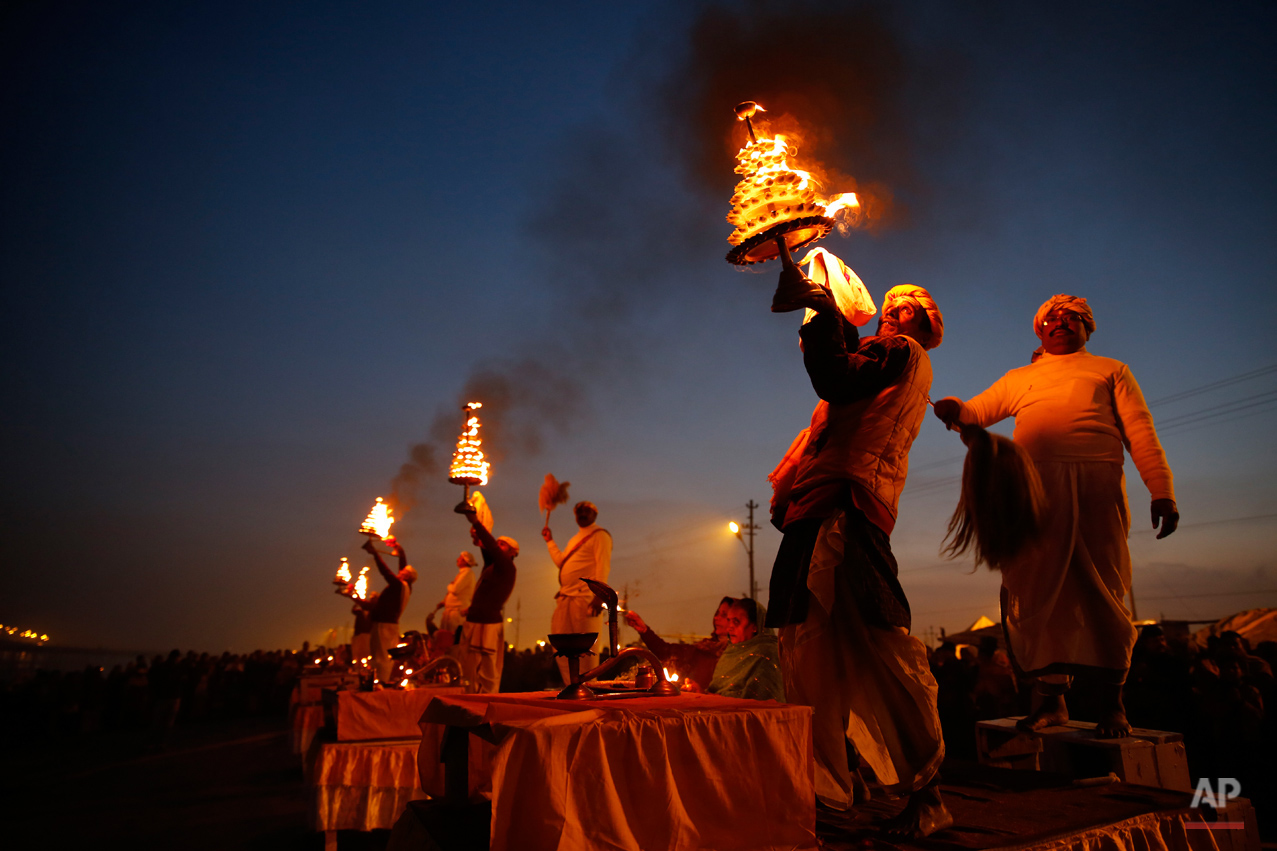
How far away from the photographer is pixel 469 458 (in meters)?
6.05

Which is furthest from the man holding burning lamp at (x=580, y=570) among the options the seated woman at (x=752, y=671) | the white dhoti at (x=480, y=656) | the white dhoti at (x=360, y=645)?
the white dhoti at (x=360, y=645)

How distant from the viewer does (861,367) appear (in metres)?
2.50

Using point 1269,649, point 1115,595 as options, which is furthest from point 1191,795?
point 1269,649

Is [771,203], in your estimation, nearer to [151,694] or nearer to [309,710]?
[309,710]

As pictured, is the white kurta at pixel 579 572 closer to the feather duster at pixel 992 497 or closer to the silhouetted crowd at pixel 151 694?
the feather duster at pixel 992 497

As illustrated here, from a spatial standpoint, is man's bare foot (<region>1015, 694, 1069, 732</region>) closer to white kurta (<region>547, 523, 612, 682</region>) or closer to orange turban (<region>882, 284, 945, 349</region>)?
orange turban (<region>882, 284, 945, 349</region>)

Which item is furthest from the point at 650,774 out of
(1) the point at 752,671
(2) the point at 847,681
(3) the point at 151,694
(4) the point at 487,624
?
(3) the point at 151,694

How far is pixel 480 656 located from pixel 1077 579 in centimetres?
540

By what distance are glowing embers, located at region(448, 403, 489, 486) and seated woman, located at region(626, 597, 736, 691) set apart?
235 cm

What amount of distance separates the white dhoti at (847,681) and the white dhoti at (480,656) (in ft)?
16.3

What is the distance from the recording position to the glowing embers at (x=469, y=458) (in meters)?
5.97

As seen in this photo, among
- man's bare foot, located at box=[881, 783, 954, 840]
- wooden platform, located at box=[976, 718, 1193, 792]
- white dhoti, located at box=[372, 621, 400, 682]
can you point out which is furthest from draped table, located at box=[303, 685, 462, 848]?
white dhoti, located at box=[372, 621, 400, 682]

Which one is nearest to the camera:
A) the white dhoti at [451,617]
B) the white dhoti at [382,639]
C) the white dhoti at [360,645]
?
the white dhoti at [382,639]

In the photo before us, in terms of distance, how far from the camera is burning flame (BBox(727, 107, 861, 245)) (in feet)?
8.11
